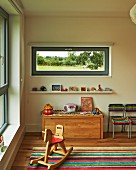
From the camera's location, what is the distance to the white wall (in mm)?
5285

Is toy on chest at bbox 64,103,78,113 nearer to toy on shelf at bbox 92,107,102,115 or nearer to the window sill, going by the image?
toy on shelf at bbox 92,107,102,115

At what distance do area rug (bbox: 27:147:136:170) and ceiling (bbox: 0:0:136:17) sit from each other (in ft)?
7.72

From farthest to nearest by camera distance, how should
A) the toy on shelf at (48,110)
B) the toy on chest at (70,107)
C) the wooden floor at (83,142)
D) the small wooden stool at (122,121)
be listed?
the toy on chest at (70,107)
the toy on shelf at (48,110)
the small wooden stool at (122,121)
the wooden floor at (83,142)

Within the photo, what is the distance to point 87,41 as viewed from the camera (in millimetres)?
5320

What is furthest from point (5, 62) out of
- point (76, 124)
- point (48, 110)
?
point (76, 124)

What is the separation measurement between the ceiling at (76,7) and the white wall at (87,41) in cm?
21

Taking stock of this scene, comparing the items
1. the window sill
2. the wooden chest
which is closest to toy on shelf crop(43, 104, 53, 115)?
the wooden chest

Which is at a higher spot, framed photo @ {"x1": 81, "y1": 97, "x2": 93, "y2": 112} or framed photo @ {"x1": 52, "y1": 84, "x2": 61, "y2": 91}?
framed photo @ {"x1": 52, "y1": 84, "x2": 61, "y2": 91}

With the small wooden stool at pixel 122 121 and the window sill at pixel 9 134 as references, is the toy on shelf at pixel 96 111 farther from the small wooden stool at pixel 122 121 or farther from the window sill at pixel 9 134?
the window sill at pixel 9 134

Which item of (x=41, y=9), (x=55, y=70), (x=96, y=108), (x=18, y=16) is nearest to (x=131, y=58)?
(x=96, y=108)

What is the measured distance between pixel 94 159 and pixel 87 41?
7.98 feet

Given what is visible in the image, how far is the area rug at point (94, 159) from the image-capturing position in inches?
142

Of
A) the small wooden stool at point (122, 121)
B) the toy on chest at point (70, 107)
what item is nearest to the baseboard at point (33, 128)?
the toy on chest at point (70, 107)

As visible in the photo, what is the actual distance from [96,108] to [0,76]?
2.10 metres
